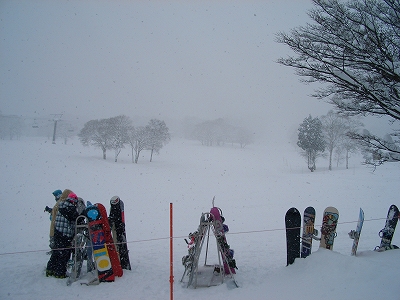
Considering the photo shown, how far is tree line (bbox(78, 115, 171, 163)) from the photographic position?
3081 cm

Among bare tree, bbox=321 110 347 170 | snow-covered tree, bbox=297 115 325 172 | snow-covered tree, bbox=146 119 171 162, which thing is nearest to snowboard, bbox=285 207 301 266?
snow-covered tree, bbox=297 115 325 172

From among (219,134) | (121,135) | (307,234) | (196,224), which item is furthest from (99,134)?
(219,134)

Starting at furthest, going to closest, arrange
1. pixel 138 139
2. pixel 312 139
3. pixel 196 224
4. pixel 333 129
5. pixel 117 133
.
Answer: pixel 138 139 → pixel 117 133 → pixel 333 129 → pixel 312 139 → pixel 196 224

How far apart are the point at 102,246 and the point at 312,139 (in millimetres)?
30509

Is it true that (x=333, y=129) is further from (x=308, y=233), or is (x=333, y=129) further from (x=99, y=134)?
(x=99, y=134)

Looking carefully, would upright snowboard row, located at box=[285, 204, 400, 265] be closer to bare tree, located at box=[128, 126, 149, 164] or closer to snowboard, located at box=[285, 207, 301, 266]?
snowboard, located at box=[285, 207, 301, 266]

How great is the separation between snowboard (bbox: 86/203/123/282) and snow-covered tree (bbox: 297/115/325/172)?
2928cm

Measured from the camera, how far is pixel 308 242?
546 cm

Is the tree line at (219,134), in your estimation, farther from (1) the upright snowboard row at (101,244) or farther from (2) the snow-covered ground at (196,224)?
(1) the upright snowboard row at (101,244)

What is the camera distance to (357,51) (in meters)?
4.91

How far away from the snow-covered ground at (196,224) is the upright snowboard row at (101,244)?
0.31 meters

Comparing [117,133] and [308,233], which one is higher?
[117,133]

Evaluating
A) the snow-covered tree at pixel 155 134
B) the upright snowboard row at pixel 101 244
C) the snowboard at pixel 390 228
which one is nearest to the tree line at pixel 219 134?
the snow-covered tree at pixel 155 134

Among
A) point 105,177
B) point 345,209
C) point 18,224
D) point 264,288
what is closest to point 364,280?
point 264,288
